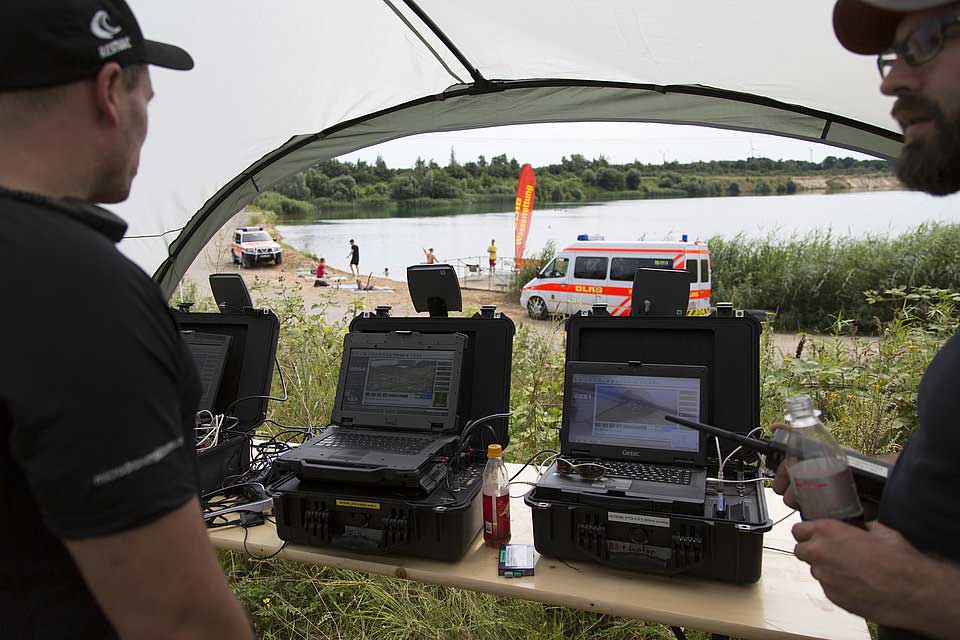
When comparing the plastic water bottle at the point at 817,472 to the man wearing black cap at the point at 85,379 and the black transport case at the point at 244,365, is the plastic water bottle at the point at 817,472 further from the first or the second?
the black transport case at the point at 244,365

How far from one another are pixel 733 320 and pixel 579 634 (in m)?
1.68

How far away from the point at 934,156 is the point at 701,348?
1.21 m

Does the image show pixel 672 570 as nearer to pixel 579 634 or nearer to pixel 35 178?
pixel 579 634

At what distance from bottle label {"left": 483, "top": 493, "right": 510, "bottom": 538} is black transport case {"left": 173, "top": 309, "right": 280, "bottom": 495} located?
3.63 feet

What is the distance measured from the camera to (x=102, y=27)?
88 centimetres

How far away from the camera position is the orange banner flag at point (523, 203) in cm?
1132

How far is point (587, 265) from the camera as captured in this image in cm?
1189

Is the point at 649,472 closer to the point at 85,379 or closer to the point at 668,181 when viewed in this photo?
the point at 85,379

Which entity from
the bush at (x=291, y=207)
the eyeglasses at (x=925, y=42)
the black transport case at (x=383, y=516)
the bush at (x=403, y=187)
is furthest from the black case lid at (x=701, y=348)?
the bush at (x=403, y=187)

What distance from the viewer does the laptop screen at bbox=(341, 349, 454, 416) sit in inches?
90.0

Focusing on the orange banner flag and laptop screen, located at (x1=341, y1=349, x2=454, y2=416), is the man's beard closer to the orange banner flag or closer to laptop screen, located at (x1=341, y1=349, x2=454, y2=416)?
laptop screen, located at (x1=341, y1=349, x2=454, y2=416)

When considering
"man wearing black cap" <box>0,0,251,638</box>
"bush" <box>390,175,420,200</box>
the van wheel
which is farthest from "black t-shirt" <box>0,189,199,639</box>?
"bush" <box>390,175,420,200</box>

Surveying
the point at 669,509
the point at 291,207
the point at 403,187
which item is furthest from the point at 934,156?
the point at 403,187

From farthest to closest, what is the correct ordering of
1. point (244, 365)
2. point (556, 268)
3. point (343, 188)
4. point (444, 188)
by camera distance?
point (444, 188)
point (343, 188)
point (556, 268)
point (244, 365)
